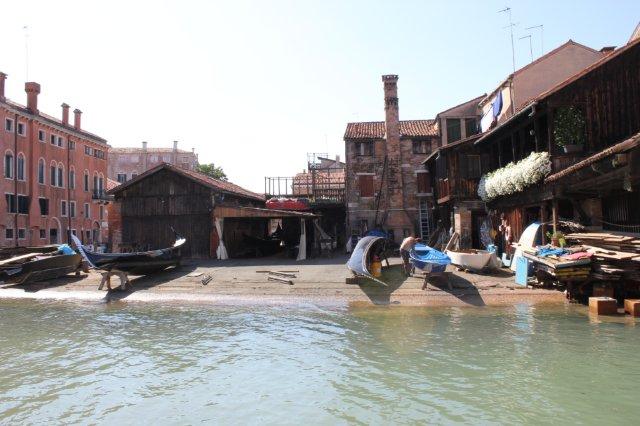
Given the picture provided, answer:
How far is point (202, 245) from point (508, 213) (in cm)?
1562

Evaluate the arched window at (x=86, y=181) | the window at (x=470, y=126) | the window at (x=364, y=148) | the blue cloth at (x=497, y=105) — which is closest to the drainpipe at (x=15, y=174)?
the arched window at (x=86, y=181)

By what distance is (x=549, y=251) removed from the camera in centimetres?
1341

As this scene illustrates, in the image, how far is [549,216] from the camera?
53.6ft

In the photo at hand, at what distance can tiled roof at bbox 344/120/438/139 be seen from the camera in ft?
107

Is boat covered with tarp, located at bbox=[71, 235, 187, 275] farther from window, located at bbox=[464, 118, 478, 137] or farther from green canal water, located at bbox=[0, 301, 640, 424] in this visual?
window, located at bbox=[464, 118, 478, 137]

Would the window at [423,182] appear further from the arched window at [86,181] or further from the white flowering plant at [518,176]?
the arched window at [86,181]

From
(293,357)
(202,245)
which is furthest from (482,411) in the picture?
(202,245)

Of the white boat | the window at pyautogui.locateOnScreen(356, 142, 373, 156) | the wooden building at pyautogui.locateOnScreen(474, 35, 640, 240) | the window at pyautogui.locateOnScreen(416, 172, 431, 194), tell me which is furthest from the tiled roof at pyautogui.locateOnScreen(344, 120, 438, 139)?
the white boat

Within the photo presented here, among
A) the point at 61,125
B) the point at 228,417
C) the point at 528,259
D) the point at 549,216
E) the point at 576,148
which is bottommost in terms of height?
the point at 228,417

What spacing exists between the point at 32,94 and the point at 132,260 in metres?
27.0

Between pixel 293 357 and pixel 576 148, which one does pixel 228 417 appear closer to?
pixel 293 357

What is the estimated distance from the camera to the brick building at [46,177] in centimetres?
3353

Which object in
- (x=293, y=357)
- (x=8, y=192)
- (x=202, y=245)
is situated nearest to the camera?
(x=293, y=357)

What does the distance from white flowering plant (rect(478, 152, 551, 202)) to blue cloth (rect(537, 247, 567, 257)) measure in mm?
2911
